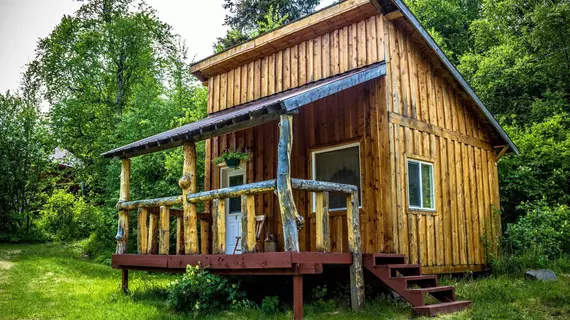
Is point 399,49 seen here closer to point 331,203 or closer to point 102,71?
point 331,203

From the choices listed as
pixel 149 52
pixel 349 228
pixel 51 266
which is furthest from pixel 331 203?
pixel 149 52

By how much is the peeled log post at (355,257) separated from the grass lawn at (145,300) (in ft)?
0.78

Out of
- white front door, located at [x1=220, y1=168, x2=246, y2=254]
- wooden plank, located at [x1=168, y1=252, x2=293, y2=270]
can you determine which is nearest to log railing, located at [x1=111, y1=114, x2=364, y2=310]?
wooden plank, located at [x1=168, y1=252, x2=293, y2=270]

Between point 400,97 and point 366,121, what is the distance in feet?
3.12

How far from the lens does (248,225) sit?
7.53 metres

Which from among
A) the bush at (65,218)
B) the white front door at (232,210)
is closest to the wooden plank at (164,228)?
the white front door at (232,210)

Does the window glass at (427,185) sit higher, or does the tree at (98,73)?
the tree at (98,73)

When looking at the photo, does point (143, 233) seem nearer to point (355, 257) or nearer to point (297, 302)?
point (297, 302)

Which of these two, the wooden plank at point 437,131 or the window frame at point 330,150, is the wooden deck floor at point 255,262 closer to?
the window frame at point 330,150

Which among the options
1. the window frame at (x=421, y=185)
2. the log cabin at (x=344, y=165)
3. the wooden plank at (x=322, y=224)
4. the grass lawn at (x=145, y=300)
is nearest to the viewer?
the grass lawn at (x=145, y=300)

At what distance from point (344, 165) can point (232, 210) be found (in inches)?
131

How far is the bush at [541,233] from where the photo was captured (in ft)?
40.4

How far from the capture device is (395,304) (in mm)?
8219

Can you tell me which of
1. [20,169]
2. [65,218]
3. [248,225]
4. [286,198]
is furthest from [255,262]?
[20,169]
